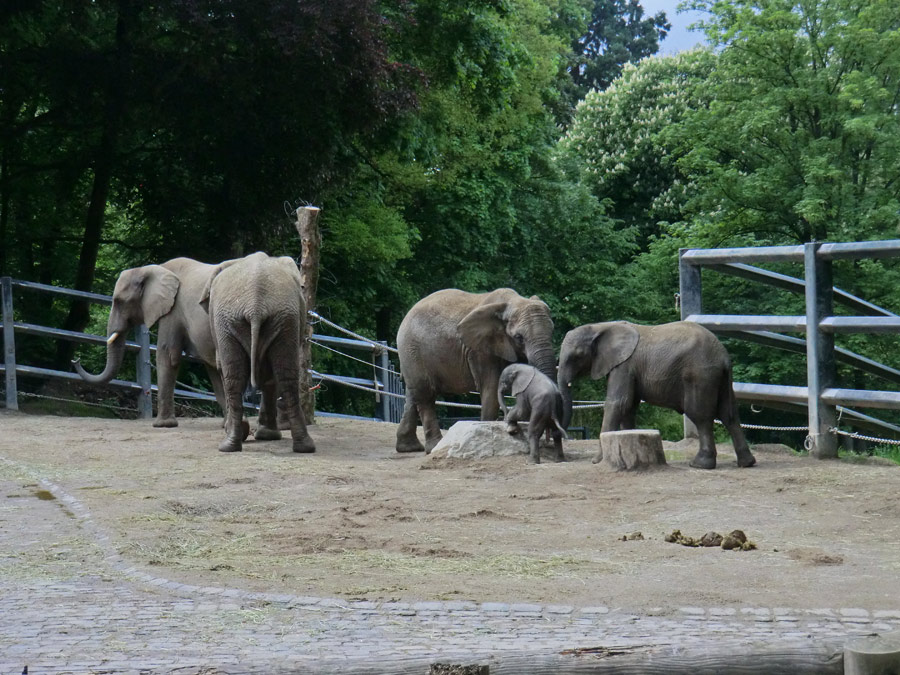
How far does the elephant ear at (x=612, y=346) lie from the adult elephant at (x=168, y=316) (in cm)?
513

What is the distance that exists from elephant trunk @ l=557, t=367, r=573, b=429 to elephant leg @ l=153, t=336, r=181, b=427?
18.4ft

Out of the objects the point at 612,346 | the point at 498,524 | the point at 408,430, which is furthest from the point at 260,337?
the point at 498,524

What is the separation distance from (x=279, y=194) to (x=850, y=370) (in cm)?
1393

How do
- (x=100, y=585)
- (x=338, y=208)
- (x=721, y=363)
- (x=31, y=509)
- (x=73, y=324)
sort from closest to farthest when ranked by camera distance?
(x=100, y=585)
(x=31, y=509)
(x=721, y=363)
(x=73, y=324)
(x=338, y=208)

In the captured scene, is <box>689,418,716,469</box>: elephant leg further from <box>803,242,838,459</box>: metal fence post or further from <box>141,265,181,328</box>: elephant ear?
<box>141,265,181,328</box>: elephant ear

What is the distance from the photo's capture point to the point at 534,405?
1008 centimetres

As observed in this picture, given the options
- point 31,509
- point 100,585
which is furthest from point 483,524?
point 31,509

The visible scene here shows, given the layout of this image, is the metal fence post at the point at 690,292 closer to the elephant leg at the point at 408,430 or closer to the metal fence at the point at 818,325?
the metal fence at the point at 818,325

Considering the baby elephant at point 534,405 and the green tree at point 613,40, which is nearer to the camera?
the baby elephant at point 534,405

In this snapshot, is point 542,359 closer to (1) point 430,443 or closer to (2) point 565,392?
(2) point 565,392

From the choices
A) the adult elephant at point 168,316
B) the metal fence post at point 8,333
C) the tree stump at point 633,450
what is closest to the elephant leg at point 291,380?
the adult elephant at point 168,316

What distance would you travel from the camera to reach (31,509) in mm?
8469

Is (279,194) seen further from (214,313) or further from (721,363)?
(721,363)

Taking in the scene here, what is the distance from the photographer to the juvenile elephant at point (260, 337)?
1176cm
